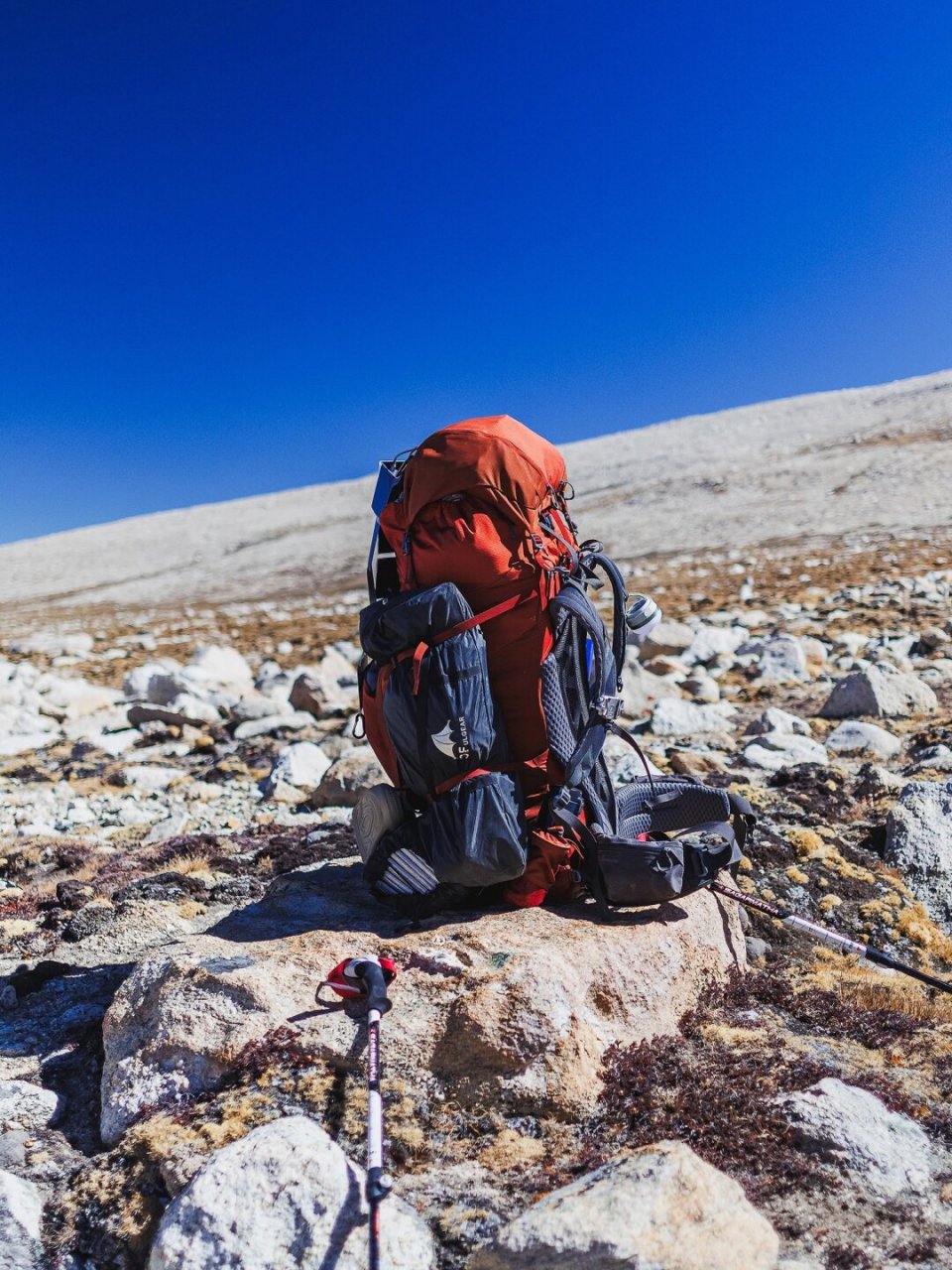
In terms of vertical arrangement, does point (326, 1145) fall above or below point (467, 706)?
below

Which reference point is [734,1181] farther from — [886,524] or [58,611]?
[58,611]

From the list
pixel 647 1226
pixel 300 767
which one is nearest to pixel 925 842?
pixel 647 1226

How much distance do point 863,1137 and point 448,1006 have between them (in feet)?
4.44

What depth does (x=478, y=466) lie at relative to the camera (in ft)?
13.1

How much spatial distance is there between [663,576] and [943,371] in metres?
58.6

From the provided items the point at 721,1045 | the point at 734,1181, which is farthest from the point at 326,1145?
the point at 721,1045

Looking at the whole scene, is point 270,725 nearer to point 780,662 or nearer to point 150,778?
point 150,778

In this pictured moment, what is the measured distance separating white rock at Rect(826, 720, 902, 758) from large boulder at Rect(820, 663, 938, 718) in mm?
695

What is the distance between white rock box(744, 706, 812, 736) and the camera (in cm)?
807

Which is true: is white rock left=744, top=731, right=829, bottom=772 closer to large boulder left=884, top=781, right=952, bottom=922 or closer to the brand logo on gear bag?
large boulder left=884, top=781, right=952, bottom=922

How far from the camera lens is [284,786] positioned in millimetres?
7832

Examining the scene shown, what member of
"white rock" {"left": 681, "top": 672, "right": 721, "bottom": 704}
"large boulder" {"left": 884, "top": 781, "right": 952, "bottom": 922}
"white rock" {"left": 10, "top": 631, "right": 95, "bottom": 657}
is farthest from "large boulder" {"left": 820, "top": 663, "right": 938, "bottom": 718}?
"white rock" {"left": 10, "top": 631, "right": 95, "bottom": 657}

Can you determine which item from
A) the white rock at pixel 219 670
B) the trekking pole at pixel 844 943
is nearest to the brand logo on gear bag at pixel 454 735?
the trekking pole at pixel 844 943

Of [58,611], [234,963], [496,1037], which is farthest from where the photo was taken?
[58,611]
